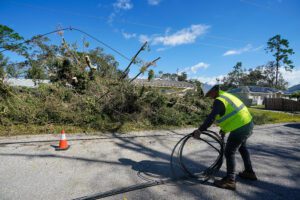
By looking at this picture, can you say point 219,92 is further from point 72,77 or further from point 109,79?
point 72,77

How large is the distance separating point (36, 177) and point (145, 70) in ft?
21.8

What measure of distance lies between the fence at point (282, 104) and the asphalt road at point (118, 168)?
18567 mm

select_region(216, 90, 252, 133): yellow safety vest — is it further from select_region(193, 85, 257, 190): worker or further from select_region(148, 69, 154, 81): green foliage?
select_region(148, 69, 154, 81): green foliage

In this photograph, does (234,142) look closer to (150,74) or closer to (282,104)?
(150,74)

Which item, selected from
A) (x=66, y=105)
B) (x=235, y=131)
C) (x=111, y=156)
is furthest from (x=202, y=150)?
(x=66, y=105)

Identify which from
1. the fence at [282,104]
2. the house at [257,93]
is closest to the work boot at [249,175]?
the fence at [282,104]

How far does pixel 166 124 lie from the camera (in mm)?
7621

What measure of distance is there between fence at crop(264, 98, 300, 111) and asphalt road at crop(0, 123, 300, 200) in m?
18.6

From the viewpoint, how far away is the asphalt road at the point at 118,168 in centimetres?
265

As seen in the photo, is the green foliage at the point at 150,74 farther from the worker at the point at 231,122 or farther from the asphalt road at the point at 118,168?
the worker at the point at 231,122

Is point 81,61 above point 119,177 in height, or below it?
above

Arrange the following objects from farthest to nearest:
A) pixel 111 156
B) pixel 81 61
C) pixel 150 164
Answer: pixel 81 61, pixel 111 156, pixel 150 164

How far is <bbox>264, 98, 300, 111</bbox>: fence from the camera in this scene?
19.9m

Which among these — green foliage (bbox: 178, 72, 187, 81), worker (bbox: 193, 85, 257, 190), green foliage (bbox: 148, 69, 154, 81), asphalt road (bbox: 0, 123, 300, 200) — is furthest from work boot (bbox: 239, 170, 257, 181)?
green foliage (bbox: 178, 72, 187, 81)
